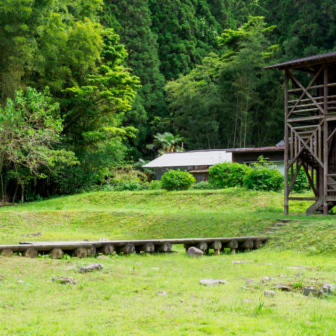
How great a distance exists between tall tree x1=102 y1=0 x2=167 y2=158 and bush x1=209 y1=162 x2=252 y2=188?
2551 centimetres

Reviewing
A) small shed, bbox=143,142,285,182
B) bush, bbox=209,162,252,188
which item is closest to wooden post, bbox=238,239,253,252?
bush, bbox=209,162,252,188

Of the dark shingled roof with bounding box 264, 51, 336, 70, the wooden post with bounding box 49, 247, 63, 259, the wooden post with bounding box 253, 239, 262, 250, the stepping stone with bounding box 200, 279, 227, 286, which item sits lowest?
the wooden post with bounding box 253, 239, 262, 250

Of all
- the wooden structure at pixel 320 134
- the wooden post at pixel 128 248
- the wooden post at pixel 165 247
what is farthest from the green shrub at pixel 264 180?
the wooden post at pixel 128 248

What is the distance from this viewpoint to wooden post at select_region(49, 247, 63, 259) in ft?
30.1

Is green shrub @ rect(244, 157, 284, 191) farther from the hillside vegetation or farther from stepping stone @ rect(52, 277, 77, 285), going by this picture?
stepping stone @ rect(52, 277, 77, 285)

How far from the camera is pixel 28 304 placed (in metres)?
5.39

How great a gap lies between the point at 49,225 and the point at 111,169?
15.2m

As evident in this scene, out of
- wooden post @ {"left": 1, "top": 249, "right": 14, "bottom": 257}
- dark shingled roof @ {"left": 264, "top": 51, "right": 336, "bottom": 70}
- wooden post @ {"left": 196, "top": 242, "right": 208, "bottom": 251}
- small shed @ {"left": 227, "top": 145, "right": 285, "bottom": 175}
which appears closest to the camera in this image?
wooden post @ {"left": 1, "top": 249, "right": 14, "bottom": 257}

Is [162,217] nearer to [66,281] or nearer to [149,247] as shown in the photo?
[149,247]

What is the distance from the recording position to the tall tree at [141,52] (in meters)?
47.6

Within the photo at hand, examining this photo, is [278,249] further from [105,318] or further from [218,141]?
Result: [218,141]

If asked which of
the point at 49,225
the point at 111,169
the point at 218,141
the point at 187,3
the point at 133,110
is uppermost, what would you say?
the point at 187,3

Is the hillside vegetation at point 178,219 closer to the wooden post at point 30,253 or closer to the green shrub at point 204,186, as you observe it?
the green shrub at point 204,186

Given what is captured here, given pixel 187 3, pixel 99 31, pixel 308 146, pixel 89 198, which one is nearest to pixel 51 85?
pixel 99 31
